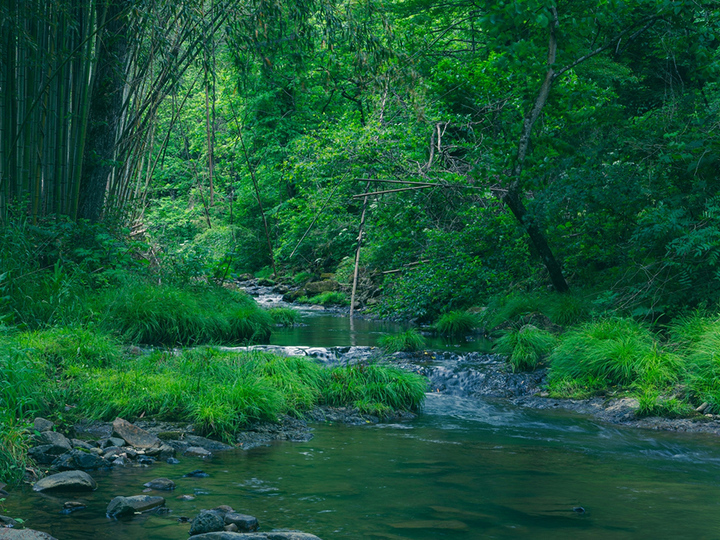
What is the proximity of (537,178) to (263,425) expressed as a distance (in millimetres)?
6383

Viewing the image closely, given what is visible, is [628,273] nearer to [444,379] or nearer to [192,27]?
[444,379]

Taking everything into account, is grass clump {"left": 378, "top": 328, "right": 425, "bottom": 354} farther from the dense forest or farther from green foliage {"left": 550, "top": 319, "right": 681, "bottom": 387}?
green foliage {"left": 550, "top": 319, "right": 681, "bottom": 387}

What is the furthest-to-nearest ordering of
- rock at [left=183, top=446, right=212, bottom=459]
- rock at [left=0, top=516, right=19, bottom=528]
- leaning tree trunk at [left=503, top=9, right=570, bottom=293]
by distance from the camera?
leaning tree trunk at [left=503, top=9, right=570, bottom=293], rock at [left=183, top=446, right=212, bottom=459], rock at [left=0, top=516, right=19, bottom=528]

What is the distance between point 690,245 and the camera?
25.8 feet

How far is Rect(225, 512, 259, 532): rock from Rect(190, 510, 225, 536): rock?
64mm

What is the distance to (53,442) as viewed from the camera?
440 cm

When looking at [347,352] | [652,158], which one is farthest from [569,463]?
[652,158]

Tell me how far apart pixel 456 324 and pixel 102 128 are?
267 inches

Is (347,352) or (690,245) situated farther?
(347,352)

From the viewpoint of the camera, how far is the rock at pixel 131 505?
11.5 ft

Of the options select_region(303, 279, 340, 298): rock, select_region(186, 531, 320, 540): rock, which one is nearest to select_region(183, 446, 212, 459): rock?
select_region(186, 531, 320, 540): rock

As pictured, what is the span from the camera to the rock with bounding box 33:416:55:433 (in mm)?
4666

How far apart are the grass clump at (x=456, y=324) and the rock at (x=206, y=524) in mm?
9045

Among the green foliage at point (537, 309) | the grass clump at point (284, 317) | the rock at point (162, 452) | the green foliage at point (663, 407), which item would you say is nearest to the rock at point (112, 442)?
the rock at point (162, 452)
